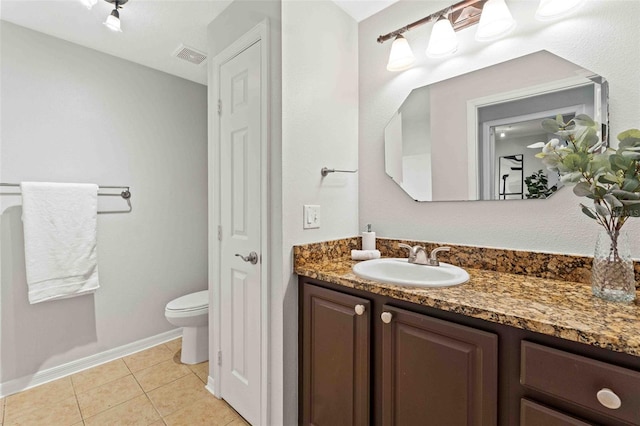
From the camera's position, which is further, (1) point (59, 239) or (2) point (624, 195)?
(1) point (59, 239)

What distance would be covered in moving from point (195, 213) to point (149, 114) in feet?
3.09

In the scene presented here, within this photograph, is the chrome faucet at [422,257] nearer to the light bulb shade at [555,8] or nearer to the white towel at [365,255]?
the white towel at [365,255]

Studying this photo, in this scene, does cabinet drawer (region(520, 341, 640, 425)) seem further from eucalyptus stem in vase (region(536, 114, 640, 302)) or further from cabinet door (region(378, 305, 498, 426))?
eucalyptus stem in vase (region(536, 114, 640, 302))

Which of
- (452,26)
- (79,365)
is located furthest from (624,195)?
(79,365)

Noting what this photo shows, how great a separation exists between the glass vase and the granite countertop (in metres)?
0.03

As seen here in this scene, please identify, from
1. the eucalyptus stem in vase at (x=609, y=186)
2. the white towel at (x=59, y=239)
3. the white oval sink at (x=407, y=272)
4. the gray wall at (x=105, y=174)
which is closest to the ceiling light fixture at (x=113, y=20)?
the gray wall at (x=105, y=174)

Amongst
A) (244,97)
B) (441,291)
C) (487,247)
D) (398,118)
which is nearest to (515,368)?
(441,291)

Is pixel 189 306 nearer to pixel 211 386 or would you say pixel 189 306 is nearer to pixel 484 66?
pixel 211 386

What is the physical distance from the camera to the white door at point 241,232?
4.96 ft

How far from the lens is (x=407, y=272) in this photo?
1424 mm

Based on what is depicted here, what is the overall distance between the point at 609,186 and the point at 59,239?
9.55ft

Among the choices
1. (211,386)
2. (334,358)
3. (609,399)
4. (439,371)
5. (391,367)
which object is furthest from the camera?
(211,386)

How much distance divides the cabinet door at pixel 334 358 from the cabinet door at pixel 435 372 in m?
0.10

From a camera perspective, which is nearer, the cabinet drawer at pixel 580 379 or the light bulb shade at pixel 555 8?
the cabinet drawer at pixel 580 379
